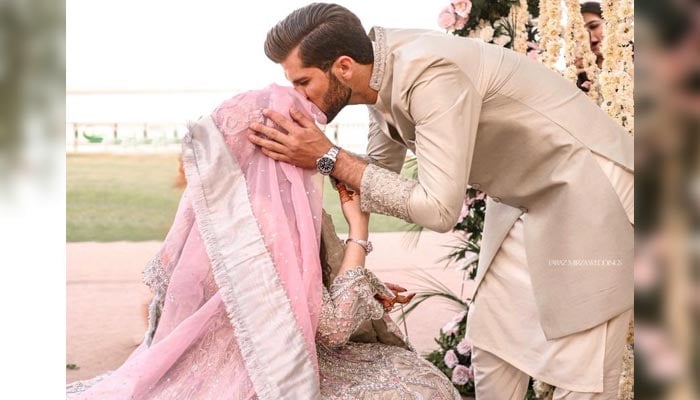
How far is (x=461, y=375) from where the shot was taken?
3648 millimetres

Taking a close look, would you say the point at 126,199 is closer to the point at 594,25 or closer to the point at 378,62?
the point at 594,25

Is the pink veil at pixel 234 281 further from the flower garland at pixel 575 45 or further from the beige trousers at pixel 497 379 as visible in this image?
the flower garland at pixel 575 45

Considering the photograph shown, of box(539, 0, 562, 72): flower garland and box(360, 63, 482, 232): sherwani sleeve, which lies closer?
box(360, 63, 482, 232): sherwani sleeve

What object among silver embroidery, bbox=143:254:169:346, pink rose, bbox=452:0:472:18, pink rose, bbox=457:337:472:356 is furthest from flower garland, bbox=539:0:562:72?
silver embroidery, bbox=143:254:169:346

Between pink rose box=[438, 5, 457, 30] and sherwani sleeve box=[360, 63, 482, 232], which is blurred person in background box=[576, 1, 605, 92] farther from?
sherwani sleeve box=[360, 63, 482, 232]

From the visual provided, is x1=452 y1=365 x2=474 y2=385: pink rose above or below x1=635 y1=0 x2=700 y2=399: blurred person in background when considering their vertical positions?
below

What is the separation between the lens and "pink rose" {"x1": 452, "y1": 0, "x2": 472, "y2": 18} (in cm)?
340

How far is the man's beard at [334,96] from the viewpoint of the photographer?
176 centimetres

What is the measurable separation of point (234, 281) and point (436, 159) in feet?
1.50

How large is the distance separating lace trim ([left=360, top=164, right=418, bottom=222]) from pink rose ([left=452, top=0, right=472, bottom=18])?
6.29 ft

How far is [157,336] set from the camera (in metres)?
1.60

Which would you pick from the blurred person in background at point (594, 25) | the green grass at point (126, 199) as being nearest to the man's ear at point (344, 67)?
the blurred person in background at point (594, 25)

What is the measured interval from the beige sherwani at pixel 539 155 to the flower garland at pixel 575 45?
1.08 m

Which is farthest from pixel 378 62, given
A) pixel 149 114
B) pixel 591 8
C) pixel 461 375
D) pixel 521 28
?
pixel 149 114
